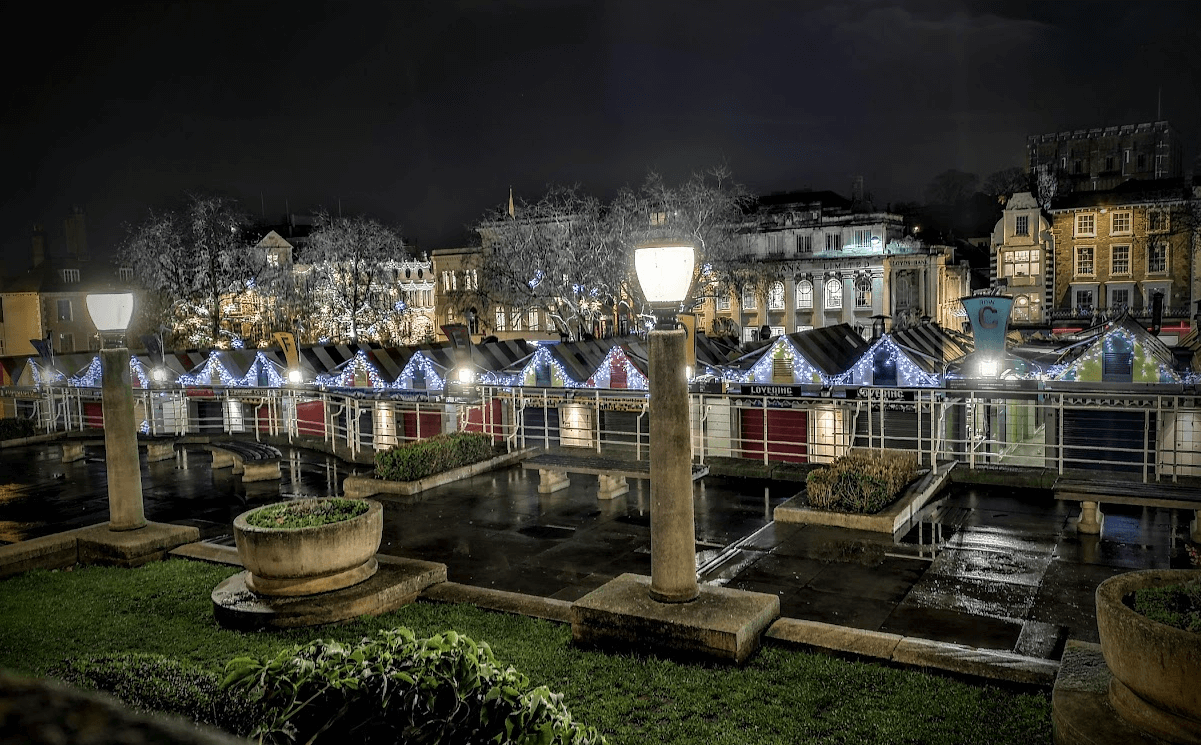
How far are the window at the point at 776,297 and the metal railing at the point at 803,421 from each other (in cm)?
4525

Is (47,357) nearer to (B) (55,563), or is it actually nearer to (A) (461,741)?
(B) (55,563)

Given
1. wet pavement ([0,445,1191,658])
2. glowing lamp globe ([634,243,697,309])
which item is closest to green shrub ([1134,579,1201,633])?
wet pavement ([0,445,1191,658])

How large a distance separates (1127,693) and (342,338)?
5744cm

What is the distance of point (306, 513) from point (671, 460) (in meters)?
3.98

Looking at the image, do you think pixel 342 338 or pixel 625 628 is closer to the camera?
pixel 625 628

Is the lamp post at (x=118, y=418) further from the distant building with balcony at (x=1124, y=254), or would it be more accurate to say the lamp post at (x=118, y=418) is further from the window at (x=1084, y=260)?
the window at (x=1084, y=260)

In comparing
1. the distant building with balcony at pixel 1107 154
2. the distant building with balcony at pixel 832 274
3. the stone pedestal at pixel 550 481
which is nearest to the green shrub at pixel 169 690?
the stone pedestal at pixel 550 481

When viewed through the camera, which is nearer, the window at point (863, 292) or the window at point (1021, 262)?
the window at point (1021, 262)

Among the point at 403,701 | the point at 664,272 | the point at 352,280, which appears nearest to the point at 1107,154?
the point at 352,280

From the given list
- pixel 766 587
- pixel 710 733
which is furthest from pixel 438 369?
pixel 710 733

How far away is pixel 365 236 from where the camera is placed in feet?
191

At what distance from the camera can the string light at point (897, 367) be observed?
18.8m

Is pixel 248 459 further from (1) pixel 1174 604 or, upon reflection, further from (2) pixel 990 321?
(1) pixel 1174 604

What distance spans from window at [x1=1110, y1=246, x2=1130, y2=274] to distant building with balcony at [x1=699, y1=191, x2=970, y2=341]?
12.9 meters
